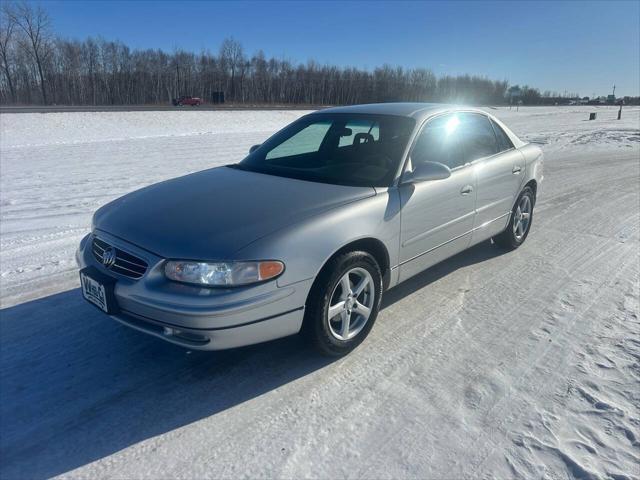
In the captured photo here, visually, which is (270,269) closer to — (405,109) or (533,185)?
(405,109)

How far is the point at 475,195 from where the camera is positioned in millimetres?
4195

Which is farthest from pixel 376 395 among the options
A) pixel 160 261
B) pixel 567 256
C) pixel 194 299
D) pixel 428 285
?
pixel 567 256

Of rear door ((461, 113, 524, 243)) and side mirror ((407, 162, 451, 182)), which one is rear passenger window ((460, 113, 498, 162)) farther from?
side mirror ((407, 162, 451, 182))

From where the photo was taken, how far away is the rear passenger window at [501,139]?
15.8 ft

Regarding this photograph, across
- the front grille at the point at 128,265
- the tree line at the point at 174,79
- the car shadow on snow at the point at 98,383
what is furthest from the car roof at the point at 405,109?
the tree line at the point at 174,79

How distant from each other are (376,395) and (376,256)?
99 cm

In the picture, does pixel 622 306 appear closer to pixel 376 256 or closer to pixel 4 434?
pixel 376 256

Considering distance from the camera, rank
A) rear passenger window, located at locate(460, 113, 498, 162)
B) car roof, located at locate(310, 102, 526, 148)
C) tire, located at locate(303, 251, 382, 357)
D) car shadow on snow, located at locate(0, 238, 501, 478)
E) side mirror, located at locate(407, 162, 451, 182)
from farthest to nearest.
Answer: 1. rear passenger window, located at locate(460, 113, 498, 162)
2. car roof, located at locate(310, 102, 526, 148)
3. side mirror, located at locate(407, 162, 451, 182)
4. tire, located at locate(303, 251, 382, 357)
5. car shadow on snow, located at locate(0, 238, 501, 478)

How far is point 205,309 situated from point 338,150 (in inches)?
81.8

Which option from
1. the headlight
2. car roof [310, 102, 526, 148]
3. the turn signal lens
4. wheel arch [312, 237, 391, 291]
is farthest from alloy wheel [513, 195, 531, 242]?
the headlight

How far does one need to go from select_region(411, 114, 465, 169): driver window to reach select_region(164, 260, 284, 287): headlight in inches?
65.2

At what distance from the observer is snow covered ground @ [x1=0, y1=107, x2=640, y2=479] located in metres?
2.24

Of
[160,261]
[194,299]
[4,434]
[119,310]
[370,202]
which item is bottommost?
[4,434]

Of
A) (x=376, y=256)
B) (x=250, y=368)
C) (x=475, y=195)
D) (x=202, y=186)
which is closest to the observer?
(x=250, y=368)
